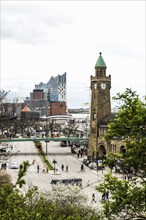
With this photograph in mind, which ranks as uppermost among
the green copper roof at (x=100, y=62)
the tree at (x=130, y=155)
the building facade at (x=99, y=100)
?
the green copper roof at (x=100, y=62)

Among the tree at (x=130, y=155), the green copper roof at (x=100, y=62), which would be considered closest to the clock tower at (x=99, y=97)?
the green copper roof at (x=100, y=62)

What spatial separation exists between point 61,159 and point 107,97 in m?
14.5

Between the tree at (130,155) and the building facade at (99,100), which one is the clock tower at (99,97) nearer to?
the building facade at (99,100)

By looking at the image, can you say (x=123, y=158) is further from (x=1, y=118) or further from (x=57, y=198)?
(x=57, y=198)

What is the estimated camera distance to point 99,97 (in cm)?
8056

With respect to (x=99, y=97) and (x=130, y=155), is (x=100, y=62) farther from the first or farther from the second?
(x=130, y=155)

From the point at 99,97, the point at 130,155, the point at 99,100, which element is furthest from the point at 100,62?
the point at 130,155

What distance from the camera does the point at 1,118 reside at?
2406 cm

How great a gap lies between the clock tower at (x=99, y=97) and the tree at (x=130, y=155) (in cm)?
6269

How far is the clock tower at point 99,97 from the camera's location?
264 ft

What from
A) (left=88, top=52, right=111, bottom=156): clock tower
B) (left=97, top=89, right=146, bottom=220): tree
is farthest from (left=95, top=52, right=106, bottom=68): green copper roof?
(left=97, top=89, right=146, bottom=220): tree

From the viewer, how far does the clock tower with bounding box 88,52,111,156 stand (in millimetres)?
80375

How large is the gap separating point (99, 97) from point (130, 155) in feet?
A: 210

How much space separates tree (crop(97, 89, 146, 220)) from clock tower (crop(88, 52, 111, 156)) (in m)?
62.7
